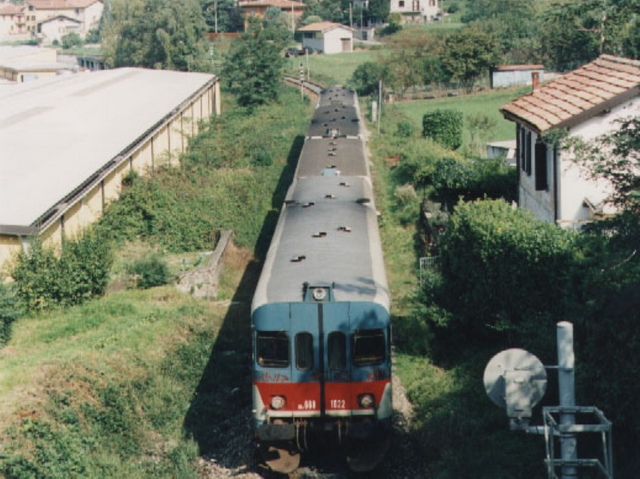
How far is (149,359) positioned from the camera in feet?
49.5

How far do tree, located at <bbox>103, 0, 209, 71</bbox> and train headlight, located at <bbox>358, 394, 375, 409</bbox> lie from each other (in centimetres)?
4860

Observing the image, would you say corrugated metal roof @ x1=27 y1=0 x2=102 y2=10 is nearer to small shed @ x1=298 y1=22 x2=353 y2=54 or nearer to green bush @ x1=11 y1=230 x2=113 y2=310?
small shed @ x1=298 y1=22 x2=353 y2=54

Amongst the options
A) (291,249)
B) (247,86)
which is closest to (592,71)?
(291,249)

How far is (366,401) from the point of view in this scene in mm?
11781

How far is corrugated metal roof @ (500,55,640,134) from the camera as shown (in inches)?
673

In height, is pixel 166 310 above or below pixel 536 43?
below

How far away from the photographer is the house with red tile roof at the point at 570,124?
17.1 metres

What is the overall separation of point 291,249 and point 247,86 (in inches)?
1323

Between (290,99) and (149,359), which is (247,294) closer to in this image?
(149,359)

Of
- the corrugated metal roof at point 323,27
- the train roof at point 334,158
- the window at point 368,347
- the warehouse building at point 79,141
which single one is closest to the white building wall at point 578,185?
the train roof at point 334,158

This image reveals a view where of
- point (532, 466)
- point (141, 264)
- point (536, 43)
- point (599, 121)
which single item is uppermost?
point (536, 43)

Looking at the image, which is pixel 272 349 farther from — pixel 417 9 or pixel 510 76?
pixel 417 9

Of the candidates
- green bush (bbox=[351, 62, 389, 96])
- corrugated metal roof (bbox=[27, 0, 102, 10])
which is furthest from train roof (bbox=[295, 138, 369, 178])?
corrugated metal roof (bbox=[27, 0, 102, 10])

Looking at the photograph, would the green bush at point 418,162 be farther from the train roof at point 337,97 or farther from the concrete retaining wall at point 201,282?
the concrete retaining wall at point 201,282
